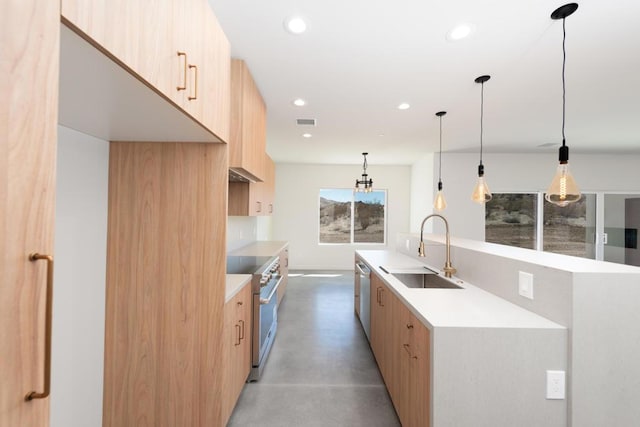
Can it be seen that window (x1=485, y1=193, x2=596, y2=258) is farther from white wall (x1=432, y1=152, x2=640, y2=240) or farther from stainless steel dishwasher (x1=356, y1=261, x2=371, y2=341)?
stainless steel dishwasher (x1=356, y1=261, x2=371, y2=341)

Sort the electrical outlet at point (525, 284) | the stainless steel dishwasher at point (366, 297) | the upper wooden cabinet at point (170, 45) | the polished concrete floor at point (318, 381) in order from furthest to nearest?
the stainless steel dishwasher at point (366, 297)
the polished concrete floor at point (318, 381)
the electrical outlet at point (525, 284)
the upper wooden cabinet at point (170, 45)

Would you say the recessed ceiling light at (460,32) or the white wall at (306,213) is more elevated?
the recessed ceiling light at (460,32)

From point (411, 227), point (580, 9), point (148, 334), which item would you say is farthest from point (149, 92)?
point (411, 227)

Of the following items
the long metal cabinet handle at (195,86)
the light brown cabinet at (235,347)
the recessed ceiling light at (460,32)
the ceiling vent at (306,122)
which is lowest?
the light brown cabinet at (235,347)

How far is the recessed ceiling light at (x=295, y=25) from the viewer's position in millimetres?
1914

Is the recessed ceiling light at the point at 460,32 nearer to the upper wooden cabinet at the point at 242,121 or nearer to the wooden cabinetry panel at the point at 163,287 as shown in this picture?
the upper wooden cabinet at the point at 242,121

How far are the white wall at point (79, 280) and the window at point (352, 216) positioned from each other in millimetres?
6010

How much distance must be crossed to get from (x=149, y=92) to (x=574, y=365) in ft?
6.70

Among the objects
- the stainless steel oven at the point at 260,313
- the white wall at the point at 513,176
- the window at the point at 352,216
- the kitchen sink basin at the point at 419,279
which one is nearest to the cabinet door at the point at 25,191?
the stainless steel oven at the point at 260,313

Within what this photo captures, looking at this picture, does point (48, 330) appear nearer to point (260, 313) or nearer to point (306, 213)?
point (260, 313)

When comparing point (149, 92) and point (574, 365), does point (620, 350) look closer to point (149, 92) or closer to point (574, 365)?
point (574, 365)

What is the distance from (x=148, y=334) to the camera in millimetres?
1665

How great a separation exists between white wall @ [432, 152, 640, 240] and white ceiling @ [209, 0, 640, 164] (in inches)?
57.4

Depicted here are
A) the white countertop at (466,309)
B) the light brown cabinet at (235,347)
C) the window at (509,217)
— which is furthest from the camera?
the window at (509,217)
